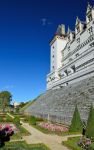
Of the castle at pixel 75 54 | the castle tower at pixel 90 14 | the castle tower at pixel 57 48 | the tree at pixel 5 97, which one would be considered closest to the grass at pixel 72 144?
the castle at pixel 75 54

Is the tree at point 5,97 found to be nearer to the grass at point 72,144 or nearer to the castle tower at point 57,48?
the castle tower at point 57,48

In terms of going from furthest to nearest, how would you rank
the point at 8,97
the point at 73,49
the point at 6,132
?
the point at 8,97, the point at 73,49, the point at 6,132

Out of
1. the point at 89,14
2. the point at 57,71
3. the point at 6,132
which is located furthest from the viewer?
the point at 57,71

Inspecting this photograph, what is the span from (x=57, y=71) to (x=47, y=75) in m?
11.8

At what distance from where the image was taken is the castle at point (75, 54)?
5284 cm

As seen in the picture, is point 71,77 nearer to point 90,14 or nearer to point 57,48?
point 90,14

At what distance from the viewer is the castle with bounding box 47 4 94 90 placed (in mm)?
52844

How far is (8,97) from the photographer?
117 metres

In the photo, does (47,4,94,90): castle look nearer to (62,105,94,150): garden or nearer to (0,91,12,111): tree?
(62,105,94,150): garden

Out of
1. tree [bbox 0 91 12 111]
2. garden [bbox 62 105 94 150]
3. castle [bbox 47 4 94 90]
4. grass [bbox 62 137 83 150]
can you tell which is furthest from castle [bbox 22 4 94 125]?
tree [bbox 0 91 12 111]

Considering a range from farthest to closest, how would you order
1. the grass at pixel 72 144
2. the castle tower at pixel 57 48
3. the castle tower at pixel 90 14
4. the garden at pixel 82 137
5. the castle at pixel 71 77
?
the castle tower at pixel 57 48 → the castle tower at pixel 90 14 → the castle at pixel 71 77 → the garden at pixel 82 137 → the grass at pixel 72 144

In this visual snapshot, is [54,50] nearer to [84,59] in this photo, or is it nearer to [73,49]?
[73,49]

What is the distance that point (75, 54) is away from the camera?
69.6m

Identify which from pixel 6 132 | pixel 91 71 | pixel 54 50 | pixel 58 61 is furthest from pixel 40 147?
pixel 54 50
